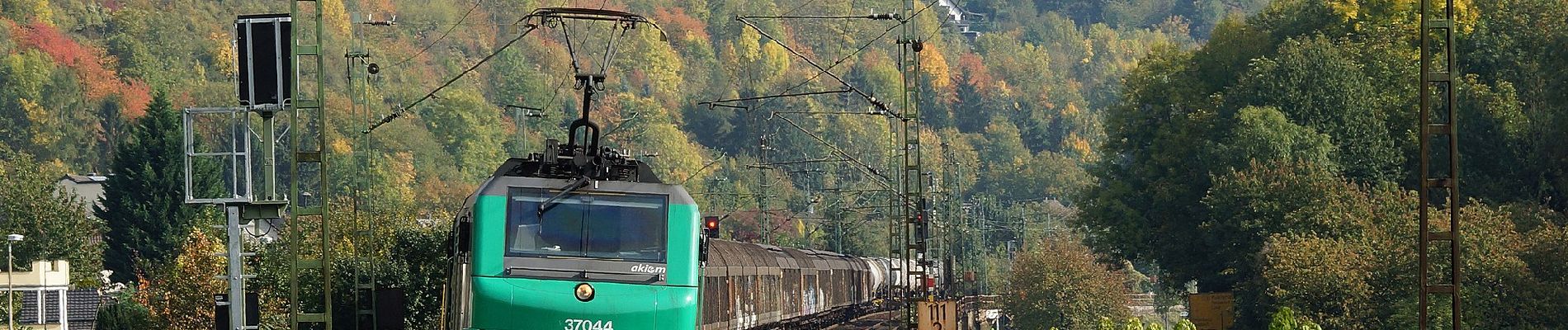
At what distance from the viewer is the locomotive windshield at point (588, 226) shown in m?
24.1

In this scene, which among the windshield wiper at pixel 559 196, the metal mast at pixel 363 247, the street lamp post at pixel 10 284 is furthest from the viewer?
the street lamp post at pixel 10 284

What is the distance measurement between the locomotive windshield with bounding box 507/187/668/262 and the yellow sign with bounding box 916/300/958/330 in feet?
35.6

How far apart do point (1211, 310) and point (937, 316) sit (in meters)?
11.0

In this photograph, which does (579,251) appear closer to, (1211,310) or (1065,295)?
(1211,310)

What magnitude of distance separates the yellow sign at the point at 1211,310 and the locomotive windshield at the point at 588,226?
21.7 metres

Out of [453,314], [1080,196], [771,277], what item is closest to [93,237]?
[1080,196]

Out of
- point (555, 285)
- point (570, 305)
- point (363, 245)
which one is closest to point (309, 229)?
point (363, 245)

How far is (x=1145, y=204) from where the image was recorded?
69188 mm

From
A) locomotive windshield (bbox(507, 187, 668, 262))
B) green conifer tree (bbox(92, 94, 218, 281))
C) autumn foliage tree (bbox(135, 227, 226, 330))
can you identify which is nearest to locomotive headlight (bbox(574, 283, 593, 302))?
locomotive windshield (bbox(507, 187, 668, 262))

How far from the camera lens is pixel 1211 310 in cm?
4434

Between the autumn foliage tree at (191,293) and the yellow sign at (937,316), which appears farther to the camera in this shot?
the autumn foliage tree at (191,293)

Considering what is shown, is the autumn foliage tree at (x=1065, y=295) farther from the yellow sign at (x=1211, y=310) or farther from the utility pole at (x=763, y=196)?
the yellow sign at (x=1211, y=310)

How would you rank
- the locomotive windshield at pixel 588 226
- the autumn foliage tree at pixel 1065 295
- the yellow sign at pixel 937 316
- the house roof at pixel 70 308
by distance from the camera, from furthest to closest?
the autumn foliage tree at pixel 1065 295 < the house roof at pixel 70 308 < the yellow sign at pixel 937 316 < the locomotive windshield at pixel 588 226

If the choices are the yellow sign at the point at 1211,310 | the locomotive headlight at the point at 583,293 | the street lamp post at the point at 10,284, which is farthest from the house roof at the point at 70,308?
the locomotive headlight at the point at 583,293
